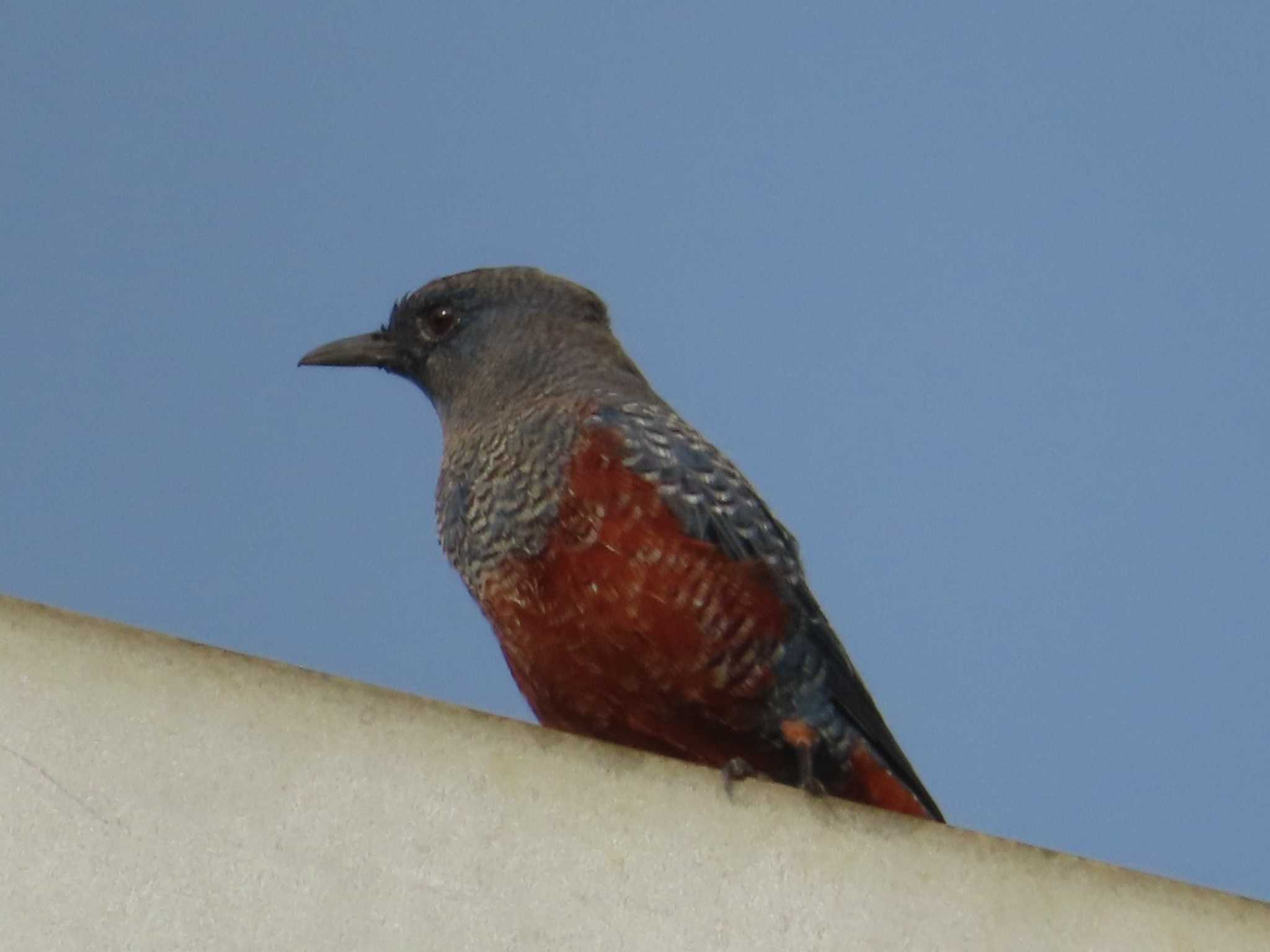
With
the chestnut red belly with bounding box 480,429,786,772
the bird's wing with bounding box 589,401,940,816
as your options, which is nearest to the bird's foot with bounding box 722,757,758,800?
the chestnut red belly with bounding box 480,429,786,772

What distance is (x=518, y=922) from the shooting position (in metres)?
2.64

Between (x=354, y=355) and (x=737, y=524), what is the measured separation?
168cm

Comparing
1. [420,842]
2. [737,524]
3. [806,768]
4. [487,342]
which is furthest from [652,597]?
[420,842]

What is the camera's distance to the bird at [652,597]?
15.1 ft

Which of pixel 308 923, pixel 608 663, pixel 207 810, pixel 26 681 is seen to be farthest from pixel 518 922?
pixel 608 663

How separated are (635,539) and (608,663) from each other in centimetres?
33

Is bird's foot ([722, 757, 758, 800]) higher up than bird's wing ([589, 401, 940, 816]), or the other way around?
bird's foot ([722, 757, 758, 800])

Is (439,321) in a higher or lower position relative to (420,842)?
lower

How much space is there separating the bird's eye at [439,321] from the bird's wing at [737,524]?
3.25ft

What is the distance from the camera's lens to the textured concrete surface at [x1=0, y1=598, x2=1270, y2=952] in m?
2.63

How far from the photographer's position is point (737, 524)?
4.89 m

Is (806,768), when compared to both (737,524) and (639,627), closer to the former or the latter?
(639,627)

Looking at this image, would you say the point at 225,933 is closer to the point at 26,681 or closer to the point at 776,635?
the point at 26,681

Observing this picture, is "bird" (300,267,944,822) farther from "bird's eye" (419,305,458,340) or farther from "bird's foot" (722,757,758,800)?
"bird's foot" (722,757,758,800)
